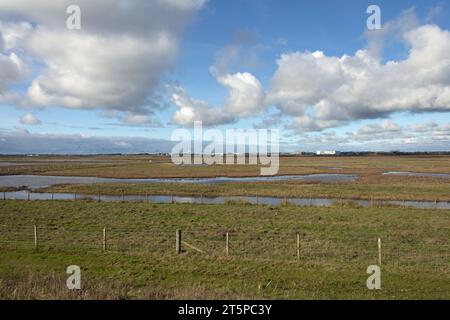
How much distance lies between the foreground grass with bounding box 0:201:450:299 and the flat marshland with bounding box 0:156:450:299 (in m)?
0.06

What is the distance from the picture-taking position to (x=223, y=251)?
17.8m

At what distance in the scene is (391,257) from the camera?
672 inches

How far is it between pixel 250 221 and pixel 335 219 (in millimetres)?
7085

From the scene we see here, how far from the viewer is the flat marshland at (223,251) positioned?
1147cm

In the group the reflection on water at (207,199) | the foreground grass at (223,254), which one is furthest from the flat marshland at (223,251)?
the reflection on water at (207,199)

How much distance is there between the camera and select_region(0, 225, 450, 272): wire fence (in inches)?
663

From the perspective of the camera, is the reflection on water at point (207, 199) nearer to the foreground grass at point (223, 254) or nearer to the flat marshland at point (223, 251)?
the flat marshland at point (223, 251)

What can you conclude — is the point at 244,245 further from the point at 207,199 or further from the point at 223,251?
the point at 207,199

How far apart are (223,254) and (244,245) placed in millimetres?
2688

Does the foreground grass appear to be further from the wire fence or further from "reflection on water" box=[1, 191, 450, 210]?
"reflection on water" box=[1, 191, 450, 210]

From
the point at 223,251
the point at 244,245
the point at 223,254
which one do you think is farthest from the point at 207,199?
the point at 223,254

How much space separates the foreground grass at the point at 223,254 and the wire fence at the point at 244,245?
0.06 m

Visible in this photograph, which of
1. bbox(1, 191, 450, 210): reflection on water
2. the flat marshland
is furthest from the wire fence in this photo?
bbox(1, 191, 450, 210): reflection on water

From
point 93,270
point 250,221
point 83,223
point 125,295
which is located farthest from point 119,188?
point 125,295
